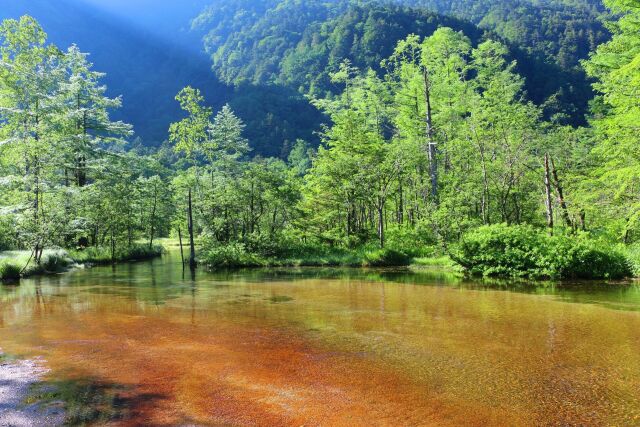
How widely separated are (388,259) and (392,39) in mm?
74058

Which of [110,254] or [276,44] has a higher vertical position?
[276,44]

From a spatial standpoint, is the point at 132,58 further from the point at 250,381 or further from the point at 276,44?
the point at 250,381

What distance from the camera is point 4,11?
120m

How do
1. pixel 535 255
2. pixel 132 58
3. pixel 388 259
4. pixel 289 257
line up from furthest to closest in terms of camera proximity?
pixel 132 58
pixel 289 257
pixel 388 259
pixel 535 255

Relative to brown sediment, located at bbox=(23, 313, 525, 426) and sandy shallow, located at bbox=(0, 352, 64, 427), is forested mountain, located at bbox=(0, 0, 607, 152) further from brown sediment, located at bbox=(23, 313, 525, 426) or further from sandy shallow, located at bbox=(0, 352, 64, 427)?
sandy shallow, located at bbox=(0, 352, 64, 427)

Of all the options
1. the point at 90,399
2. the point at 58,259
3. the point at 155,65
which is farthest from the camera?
the point at 155,65

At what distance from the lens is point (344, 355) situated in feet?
22.6

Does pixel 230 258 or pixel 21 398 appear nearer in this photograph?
pixel 21 398

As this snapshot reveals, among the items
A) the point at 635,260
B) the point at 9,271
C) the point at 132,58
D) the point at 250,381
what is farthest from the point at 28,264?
the point at 132,58

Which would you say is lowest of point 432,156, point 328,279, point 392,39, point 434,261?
point 328,279

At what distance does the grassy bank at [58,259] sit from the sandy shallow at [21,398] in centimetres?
1437

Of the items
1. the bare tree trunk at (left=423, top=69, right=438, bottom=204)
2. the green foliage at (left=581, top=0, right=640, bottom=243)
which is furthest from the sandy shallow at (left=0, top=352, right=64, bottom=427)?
the bare tree trunk at (left=423, top=69, right=438, bottom=204)

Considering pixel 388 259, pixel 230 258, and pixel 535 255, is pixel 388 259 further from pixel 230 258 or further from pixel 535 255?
pixel 230 258

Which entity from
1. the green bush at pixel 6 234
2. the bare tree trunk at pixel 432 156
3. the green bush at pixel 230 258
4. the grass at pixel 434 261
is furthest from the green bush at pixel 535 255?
the green bush at pixel 6 234
